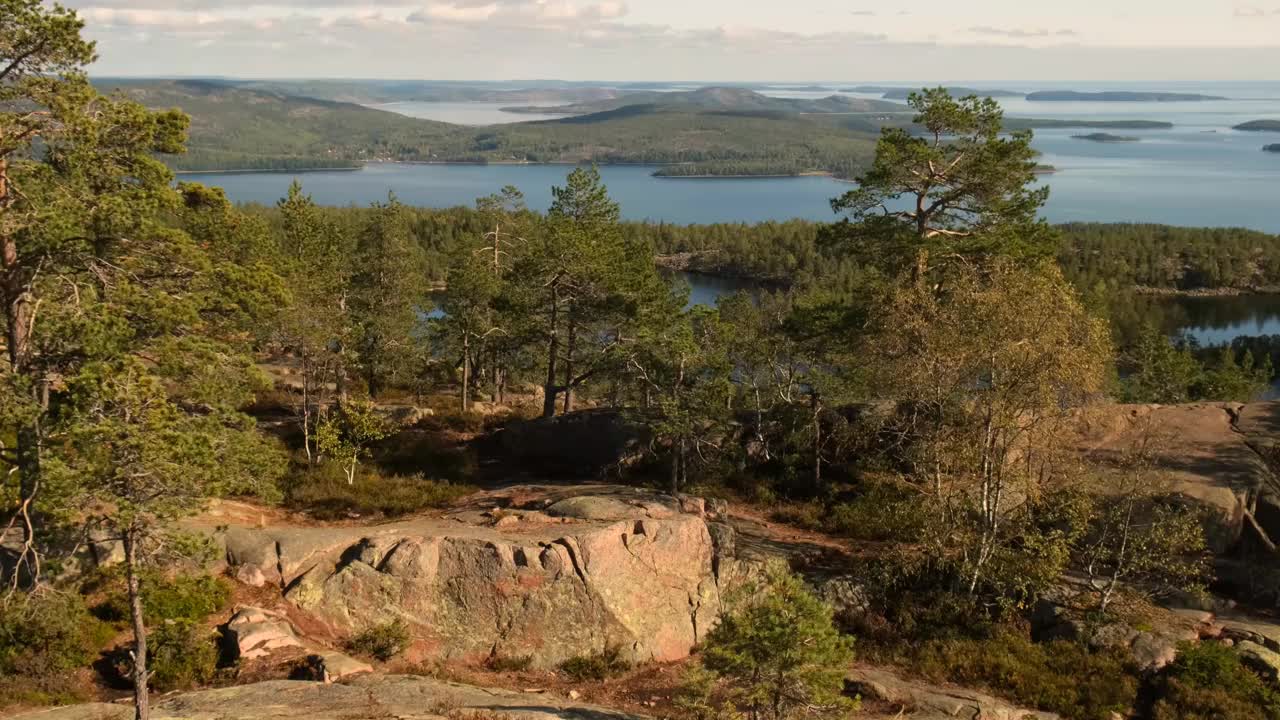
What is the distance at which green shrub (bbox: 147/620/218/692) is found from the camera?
18094mm

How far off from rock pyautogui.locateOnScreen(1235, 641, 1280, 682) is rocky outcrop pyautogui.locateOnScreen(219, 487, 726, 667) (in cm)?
1333

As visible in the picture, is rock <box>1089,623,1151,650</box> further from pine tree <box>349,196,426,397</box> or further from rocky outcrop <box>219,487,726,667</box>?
pine tree <box>349,196,426,397</box>

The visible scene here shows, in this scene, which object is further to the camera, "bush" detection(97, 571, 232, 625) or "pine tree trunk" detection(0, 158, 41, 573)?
"bush" detection(97, 571, 232, 625)

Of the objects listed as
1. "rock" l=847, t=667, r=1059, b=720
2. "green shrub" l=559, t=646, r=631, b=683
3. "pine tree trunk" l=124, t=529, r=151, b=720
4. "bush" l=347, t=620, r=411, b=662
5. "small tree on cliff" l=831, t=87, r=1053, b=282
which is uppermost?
"small tree on cliff" l=831, t=87, r=1053, b=282

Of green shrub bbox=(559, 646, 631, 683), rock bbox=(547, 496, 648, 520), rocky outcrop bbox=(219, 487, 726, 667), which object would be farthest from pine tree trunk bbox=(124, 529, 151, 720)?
rock bbox=(547, 496, 648, 520)

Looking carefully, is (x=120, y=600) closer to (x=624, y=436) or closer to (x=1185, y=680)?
(x=624, y=436)

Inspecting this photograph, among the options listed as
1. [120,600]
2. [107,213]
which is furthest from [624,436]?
[107,213]

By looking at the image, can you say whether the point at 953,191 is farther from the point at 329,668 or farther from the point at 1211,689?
the point at 329,668

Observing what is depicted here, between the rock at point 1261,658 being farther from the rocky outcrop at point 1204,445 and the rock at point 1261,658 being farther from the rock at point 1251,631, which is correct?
the rocky outcrop at point 1204,445

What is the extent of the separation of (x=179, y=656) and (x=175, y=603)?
155cm

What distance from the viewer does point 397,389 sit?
54469 millimetres

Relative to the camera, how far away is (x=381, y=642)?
19984 mm

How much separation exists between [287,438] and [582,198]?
16911mm

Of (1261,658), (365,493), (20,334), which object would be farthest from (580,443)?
(1261,658)
